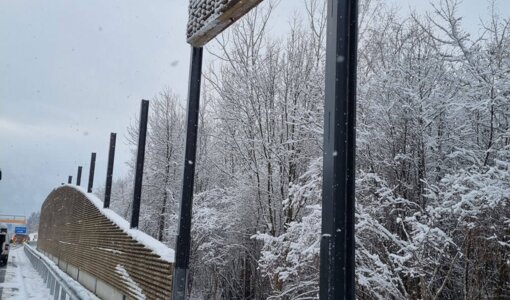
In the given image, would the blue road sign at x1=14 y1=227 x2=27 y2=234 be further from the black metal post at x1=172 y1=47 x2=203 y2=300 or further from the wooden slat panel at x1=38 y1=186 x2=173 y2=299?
the black metal post at x1=172 y1=47 x2=203 y2=300

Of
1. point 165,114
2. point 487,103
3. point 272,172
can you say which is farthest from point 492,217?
point 165,114

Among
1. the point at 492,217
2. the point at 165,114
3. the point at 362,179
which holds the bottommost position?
the point at 492,217

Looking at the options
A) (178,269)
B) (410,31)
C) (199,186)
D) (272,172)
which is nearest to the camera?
(178,269)

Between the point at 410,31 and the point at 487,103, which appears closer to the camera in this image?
the point at 487,103

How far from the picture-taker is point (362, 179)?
848 centimetres

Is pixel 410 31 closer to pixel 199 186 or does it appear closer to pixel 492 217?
pixel 492 217

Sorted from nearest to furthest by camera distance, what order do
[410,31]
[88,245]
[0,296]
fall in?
[410,31] < [0,296] < [88,245]

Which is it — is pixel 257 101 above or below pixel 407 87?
above

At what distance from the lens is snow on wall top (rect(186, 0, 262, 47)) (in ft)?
14.6

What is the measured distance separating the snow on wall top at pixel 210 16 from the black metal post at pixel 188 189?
42 centimetres

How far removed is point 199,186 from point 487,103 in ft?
53.3

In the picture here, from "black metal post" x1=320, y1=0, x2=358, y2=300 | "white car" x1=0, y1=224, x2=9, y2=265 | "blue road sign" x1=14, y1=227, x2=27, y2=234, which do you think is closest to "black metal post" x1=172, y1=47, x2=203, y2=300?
"black metal post" x1=320, y1=0, x2=358, y2=300

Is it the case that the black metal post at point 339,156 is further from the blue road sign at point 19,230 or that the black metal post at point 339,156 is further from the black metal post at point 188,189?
the blue road sign at point 19,230

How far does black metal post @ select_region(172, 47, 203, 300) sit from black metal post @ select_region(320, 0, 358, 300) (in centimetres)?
323
